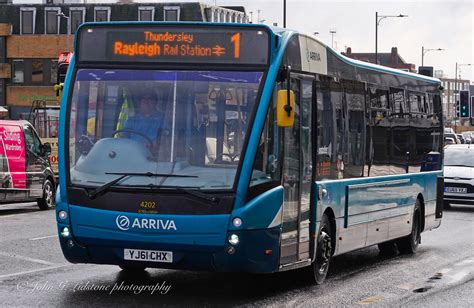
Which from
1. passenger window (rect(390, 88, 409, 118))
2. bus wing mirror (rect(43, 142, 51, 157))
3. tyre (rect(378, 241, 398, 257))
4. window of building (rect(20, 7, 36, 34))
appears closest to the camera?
passenger window (rect(390, 88, 409, 118))

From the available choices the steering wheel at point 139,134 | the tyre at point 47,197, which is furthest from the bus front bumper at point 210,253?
the tyre at point 47,197

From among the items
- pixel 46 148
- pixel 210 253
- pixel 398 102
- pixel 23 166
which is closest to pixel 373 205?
pixel 398 102

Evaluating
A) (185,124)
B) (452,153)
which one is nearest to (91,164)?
(185,124)

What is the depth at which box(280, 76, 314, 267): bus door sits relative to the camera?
36.8 feet

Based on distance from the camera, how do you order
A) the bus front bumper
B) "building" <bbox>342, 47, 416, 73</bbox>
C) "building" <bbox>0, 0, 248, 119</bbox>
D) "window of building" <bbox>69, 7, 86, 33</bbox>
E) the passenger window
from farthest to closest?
"building" <bbox>342, 47, 416, 73</bbox> → "window of building" <bbox>69, 7, 86, 33</bbox> → "building" <bbox>0, 0, 248, 119</bbox> → the passenger window → the bus front bumper

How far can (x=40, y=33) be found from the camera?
8456 centimetres

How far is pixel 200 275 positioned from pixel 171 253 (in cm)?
261

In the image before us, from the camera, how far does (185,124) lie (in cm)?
1068

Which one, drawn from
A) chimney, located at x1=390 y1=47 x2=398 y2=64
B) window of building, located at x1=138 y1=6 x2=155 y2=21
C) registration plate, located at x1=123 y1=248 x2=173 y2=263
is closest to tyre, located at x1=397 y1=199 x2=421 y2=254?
registration plate, located at x1=123 y1=248 x2=173 y2=263

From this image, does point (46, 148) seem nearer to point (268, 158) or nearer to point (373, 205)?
point (373, 205)

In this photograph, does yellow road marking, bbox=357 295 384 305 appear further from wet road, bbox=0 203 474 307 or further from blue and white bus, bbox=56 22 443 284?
blue and white bus, bbox=56 22 443 284

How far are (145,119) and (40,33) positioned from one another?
75.7 m

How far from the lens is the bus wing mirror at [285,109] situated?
34.8 ft

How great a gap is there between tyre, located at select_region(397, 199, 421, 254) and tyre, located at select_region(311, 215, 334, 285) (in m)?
4.47
